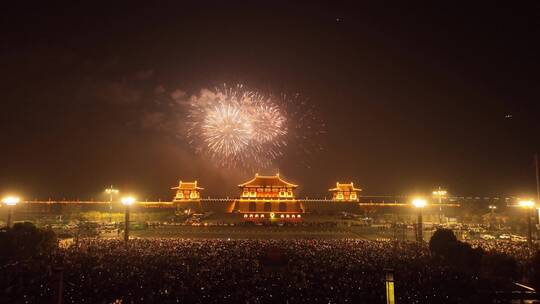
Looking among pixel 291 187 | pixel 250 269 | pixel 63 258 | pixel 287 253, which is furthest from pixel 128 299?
pixel 291 187

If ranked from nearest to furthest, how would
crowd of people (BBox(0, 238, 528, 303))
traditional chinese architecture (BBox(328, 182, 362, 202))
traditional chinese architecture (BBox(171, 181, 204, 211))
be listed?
1. crowd of people (BBox(0, 238, 528, 303))
2. traditional chinese architecture (BBox(171, 181, 204, 211))
3. traditional chinese architecture (BBox(328, 182, 362, 202))

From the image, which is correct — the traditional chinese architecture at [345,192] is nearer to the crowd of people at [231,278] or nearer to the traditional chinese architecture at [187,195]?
the traditional chinese architecture at [187,195]

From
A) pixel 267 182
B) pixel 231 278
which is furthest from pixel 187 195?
pixel 231 278

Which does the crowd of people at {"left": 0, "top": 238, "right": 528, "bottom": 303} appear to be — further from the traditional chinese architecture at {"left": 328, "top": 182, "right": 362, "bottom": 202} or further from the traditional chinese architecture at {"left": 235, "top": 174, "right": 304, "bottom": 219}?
the traditional chinese architecture at {"left": 328, "top": 182, "right": 362, "bottom": 202}

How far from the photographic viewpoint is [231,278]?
46.9 feet

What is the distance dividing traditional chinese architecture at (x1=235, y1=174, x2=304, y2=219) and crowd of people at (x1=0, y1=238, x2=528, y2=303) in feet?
151

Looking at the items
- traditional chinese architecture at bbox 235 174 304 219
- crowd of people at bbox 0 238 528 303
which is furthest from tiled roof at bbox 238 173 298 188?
crowd of people at bbox 0 238 528 303

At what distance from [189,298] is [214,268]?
12.5 feet

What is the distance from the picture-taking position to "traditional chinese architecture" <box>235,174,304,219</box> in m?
66.1

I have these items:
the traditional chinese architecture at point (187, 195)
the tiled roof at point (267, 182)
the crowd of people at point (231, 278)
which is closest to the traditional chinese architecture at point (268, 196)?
the tiled roof at point (267, 182)

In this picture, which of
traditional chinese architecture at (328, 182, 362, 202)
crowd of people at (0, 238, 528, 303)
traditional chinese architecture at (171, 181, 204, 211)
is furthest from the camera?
traditional chinese architecture at (328, 182, 362, 202)

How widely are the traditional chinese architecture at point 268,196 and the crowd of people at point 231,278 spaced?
4589 centimetres

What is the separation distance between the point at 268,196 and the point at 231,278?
53247mm

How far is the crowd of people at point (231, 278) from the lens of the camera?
12.4 m
